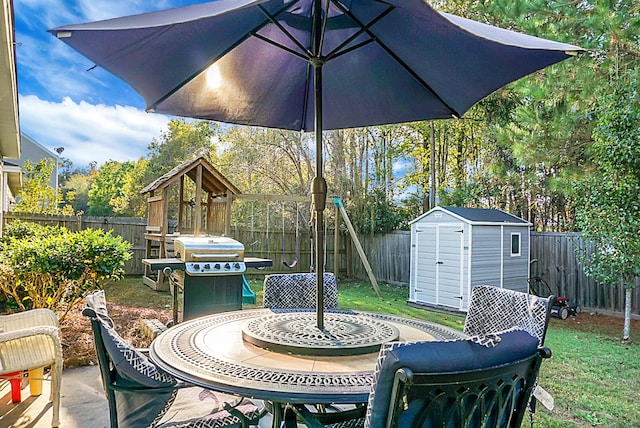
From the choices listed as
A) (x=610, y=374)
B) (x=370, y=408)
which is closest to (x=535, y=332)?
(x=370, y=408)

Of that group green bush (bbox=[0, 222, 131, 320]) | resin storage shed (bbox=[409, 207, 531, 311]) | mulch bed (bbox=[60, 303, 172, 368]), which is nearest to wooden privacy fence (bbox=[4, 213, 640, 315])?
resin storage shed (bbox=[409, 207, 531, 311])

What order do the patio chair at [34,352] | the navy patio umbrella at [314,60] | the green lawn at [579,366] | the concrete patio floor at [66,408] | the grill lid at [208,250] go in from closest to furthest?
1. the navy patio umbrella at [314,60]
2. the patio chair at [34,352]
3. the concrete patio floor at [66,408]
4. the green lawn at [579,366]
5. the grill lid at [208,250]

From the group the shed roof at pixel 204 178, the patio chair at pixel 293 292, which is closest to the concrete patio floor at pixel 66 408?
the patio chair at pixel 293 292

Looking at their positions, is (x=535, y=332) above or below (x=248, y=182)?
below

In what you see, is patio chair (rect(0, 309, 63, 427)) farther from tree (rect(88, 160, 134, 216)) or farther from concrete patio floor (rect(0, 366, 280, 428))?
tree (rect(88, 160, 134, 216))

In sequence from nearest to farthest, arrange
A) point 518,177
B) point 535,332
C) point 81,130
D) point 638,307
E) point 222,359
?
1. point 222,359
2. point 535,332
3. point 638,307
4. point 518,177
5. point 81,130

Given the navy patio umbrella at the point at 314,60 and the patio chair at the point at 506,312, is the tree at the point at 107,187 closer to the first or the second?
the navy patio umbrella at the point at 314,60

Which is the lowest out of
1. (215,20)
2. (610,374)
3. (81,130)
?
(610,374)

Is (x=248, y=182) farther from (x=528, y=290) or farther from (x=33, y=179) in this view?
(x=528, y=290)

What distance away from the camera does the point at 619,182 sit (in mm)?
5195

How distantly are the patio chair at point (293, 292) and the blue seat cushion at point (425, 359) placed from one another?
1872 mm

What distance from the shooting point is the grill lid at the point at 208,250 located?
3765mm

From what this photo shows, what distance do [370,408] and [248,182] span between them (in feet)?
37.6

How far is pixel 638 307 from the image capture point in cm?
654
